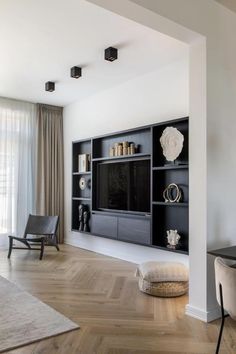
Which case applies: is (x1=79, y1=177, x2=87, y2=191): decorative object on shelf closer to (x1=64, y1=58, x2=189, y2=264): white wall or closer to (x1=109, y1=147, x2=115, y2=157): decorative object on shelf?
(x1=64, y1=58, x2=189, y2=264): white wall

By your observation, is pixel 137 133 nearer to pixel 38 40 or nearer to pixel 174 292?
pixel 38 40

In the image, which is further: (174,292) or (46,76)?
(46,76)

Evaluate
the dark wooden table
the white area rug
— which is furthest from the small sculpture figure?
the dark wooden table

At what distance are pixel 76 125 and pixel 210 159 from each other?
3.84m

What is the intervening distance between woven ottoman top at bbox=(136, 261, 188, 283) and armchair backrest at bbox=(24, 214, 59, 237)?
236 centimetres

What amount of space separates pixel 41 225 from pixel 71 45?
10.1 feet

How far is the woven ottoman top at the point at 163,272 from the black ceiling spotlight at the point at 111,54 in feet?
8.08

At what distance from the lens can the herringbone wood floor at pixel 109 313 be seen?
7.59ft

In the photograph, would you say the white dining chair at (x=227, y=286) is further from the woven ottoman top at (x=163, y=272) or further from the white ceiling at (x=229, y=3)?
the white ceiling at (x=229, y=3)

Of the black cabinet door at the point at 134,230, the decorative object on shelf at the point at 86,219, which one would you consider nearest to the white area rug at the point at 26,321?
the black cabinet door at the point at 134,230

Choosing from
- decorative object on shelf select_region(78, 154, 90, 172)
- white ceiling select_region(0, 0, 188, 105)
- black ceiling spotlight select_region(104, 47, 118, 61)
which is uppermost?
white ceiling select_region(0, 0, 188, 105)

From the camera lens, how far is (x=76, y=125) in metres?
6.20

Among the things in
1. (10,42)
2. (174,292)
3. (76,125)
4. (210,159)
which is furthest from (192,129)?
(76,125)

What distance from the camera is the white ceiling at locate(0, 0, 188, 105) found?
3.13 m
